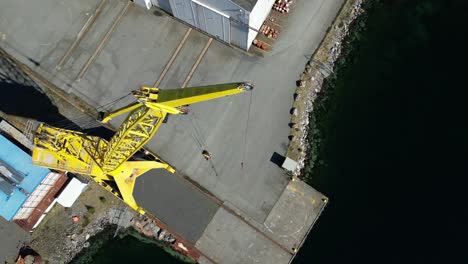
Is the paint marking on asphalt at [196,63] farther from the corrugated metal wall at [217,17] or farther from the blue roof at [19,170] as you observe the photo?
the blue roof at [19,170]

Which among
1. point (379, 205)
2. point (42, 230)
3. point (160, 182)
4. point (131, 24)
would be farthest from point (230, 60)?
point (42, 230)

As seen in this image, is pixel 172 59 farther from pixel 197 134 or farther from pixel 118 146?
pixel 118 146

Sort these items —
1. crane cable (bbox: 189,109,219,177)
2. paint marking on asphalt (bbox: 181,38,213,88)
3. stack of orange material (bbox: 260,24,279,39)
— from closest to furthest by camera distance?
crane cable (bbox: 189,109,219,177) → paint marking on asphalt (bbox: 181,38,213,88) → stack of orange material (bbox: 260,24,279,39)

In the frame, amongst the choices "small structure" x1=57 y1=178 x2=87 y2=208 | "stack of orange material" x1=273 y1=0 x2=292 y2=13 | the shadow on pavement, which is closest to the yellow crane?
"small structure" x1=57 y1=178 x2=87 y2=208

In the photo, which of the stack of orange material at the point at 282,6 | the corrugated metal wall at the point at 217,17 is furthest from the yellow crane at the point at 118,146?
the stack of orange material at the point at 282,6

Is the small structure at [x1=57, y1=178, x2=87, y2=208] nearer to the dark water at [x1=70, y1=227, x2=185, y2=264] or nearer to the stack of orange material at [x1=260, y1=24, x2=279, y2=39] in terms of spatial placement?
the dark water at [x1=70, y1=227, x2=185, y2=264]

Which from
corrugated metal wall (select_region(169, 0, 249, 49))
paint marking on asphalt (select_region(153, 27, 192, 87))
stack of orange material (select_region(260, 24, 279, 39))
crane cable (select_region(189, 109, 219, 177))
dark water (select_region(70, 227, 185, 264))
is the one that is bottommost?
dark water (select_region(70, 227, 185, 264))

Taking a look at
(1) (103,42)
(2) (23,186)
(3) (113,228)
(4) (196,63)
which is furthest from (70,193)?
(4) (196,63)
